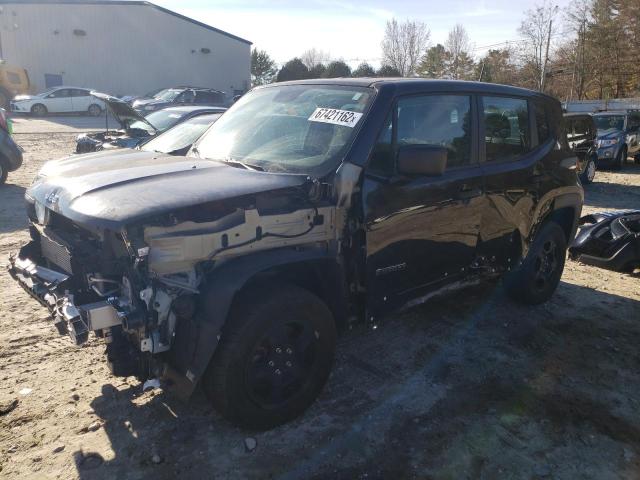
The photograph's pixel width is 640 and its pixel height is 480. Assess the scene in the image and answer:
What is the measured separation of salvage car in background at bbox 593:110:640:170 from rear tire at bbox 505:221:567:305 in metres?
12.1

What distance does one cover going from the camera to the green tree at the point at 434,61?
49.6 metres

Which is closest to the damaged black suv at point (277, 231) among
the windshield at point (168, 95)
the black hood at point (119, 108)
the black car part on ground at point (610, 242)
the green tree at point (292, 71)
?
the black car part on ground at point (610, 242)

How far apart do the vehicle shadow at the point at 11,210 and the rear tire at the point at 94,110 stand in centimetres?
1980

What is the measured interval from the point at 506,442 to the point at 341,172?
6.18 feet

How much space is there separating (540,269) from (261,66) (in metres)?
51.5

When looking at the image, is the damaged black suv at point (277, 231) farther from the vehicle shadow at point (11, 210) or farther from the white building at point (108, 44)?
the white building at point (108, 44)

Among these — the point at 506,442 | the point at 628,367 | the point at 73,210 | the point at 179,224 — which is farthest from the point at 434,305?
the point at 73,210

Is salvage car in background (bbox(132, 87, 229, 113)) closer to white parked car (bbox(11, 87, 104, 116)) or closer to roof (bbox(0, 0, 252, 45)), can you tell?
white parked car (bbox(11, 87, 104, 116))

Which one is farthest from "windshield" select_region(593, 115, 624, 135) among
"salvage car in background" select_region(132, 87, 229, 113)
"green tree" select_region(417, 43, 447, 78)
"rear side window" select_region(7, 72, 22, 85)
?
"green tree" select_region(417, 43, 447, 78)

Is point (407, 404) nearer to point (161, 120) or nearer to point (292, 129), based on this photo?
point (292, 129)

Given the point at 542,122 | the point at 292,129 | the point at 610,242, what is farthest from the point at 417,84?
Answer: the point at 610,242

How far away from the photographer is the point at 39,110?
2672cm

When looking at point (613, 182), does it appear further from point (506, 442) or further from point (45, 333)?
point (45, 333)

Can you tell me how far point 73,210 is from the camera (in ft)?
8.77
